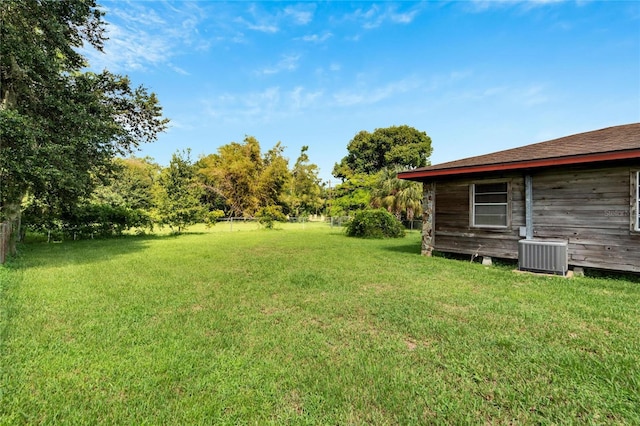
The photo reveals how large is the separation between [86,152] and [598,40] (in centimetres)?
1591

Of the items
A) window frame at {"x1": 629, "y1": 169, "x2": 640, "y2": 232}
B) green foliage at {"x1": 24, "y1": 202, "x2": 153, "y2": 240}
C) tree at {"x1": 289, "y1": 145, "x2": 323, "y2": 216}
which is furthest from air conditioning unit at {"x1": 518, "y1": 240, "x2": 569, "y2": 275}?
tree at {"x1": 289, "y1": 145, "x2": 323, "y2": 216}

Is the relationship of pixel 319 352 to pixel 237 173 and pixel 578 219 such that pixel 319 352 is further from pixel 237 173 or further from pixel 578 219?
pixel 237 173

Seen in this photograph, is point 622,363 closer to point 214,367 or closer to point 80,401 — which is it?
point 214,367

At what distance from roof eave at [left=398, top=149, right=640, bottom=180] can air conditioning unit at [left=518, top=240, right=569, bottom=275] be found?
1.72 meters

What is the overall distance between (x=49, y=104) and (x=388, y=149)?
36.7 meters

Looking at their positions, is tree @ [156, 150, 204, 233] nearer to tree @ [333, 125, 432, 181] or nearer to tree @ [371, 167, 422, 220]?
tree @ [371, 167, 422, 220]

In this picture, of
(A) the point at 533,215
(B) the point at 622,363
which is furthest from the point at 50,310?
(A) the point at 533,215

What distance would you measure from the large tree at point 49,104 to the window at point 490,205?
10837 mm

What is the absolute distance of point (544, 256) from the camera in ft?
20.4

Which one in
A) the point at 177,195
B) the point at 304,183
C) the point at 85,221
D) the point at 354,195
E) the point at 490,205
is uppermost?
the point at 304,183

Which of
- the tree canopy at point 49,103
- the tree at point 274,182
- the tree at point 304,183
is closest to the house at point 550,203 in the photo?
the tree canopy at point 49,103

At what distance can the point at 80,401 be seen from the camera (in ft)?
6.89

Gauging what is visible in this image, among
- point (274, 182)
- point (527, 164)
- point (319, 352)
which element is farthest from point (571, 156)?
point (274, 182)

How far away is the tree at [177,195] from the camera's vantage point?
16.4 meters
